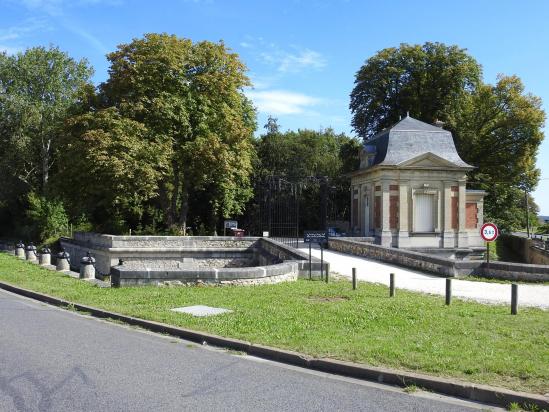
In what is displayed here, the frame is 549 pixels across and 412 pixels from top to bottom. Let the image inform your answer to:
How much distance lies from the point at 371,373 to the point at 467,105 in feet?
137

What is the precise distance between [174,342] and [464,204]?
28248 mm

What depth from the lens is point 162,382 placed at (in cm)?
627

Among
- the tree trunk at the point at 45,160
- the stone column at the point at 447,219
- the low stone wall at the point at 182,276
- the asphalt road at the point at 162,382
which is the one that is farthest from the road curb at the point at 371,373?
the tree trunk at the point at 45,160

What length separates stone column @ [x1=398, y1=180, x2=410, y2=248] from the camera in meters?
31.9

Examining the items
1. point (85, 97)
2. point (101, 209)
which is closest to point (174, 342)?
point (85, 97)

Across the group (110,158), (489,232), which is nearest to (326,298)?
(489,232)

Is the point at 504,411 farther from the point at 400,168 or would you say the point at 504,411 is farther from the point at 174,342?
the point at 400,168

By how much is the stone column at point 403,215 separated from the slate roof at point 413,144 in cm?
162

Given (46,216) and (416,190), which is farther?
(46,216)

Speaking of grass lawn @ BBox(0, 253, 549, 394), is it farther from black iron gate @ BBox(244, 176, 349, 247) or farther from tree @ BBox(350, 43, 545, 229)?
tree @ BBox(350, 43, 545, 229)

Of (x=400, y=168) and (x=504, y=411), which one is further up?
(x=400, y=168)

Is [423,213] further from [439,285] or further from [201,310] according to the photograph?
[201,310]

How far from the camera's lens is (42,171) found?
167 feet

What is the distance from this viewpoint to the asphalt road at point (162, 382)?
219 inches
